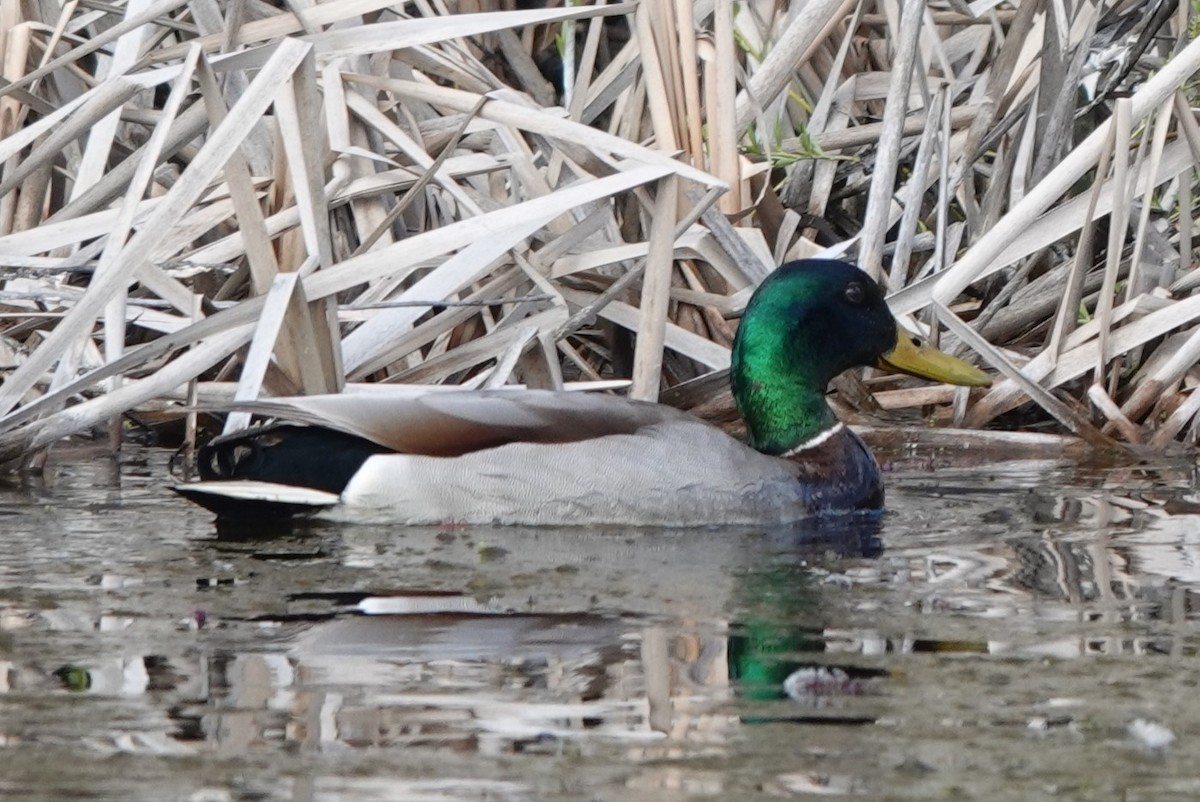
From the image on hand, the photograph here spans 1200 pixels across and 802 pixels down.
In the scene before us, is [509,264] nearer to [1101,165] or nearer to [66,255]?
[66,255]

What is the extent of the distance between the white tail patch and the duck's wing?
0.52ft

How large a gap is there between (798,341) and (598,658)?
2.26 m

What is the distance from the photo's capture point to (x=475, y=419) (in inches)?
189

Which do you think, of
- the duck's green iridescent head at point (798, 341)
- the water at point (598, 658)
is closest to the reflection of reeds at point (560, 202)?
the duck's green iridescent head at point (798, 341)

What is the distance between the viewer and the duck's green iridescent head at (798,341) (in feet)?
17.5

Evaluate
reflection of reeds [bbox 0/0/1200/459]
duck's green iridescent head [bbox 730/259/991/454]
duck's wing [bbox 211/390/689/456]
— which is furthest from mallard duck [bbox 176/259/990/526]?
duck's green iridescent head [bbox 730/259/991/454]

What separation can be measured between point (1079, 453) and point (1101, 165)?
80 cm

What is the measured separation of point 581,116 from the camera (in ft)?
20.8

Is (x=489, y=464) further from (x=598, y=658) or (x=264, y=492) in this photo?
(x=598, y=658)

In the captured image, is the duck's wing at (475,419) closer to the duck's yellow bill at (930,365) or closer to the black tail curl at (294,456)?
the black tail curl at (294,456)

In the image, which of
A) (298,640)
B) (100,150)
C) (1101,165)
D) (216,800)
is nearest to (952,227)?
(1101,165)

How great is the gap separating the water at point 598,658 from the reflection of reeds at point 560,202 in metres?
0.72

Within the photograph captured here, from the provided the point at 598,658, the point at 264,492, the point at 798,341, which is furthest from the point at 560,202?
the point at 598,658

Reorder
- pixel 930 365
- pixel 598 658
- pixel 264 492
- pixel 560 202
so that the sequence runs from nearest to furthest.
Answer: pixel 598 658, pixel 264 492, pixel 560 202, pixel 930 365
